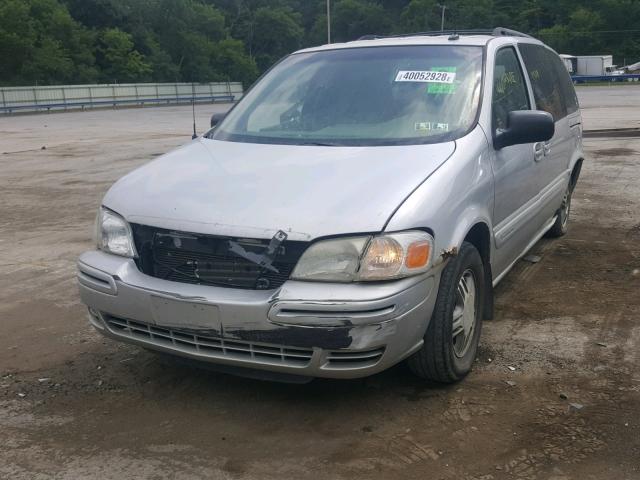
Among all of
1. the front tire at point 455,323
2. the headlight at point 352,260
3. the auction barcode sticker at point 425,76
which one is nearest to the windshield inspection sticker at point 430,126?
the auction barcode sticker at point 425,76

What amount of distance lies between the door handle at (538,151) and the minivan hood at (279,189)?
129cm

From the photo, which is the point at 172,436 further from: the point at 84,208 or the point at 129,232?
the point at 84,208

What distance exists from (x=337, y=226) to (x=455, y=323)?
0.92 m

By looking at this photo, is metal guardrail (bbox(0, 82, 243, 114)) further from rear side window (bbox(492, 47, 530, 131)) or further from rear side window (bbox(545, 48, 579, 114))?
rear side window (bbox(492, 47, 530, 131))

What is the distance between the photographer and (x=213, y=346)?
3.29 meters

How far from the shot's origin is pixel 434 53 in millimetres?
Answer: 4547

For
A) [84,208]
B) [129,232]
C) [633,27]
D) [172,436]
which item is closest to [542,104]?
[129,232]

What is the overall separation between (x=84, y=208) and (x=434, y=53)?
596 centimetres

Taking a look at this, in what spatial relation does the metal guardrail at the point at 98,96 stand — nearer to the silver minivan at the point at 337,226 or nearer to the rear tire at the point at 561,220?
the rear tire at the point at 561,220

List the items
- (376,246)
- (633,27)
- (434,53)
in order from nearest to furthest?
(376,246) < (434,53) < (633,27)

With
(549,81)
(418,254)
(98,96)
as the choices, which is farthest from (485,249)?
(98,96)

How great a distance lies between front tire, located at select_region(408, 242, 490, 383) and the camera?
344cm

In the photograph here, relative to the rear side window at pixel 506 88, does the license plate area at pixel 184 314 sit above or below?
below

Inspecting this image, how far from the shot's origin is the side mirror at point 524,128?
4102 millimetres
